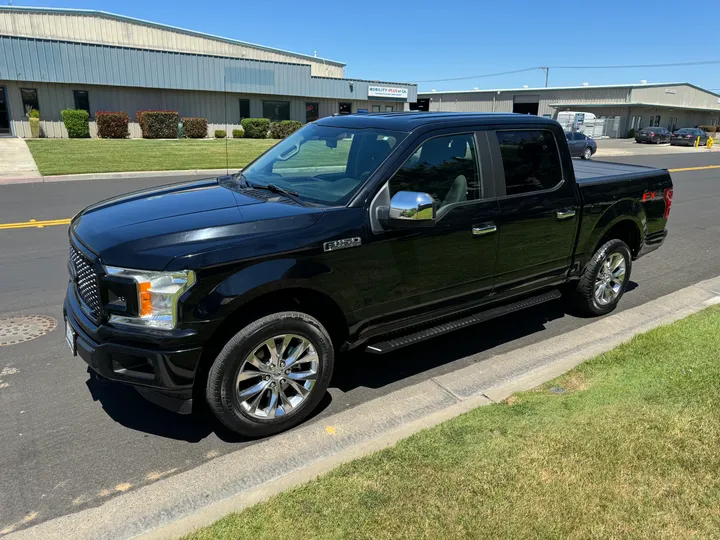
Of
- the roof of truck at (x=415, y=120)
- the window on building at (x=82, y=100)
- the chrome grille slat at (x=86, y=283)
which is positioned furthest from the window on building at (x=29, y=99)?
the chrome grille slat at (x=86, y=283)

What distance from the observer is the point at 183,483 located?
3.01m

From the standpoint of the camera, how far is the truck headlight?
2.99 m

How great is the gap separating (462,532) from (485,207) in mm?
2440

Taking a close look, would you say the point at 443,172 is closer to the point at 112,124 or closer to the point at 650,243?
the point at 650,243

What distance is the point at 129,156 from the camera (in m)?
21.1

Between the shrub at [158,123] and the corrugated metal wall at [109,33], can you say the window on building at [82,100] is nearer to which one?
the shrub at [158,123]

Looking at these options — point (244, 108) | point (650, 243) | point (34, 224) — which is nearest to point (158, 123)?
point (244, 108)

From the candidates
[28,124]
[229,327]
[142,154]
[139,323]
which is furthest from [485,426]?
[28,124]

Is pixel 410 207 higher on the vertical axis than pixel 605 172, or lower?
lower

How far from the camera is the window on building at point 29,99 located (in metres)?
29.6

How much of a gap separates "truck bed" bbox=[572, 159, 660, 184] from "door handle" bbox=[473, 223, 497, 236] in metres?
1.37

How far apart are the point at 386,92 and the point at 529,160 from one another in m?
41.8

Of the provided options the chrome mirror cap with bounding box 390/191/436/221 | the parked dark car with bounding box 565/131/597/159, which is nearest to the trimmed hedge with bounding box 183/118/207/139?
the parked dark car with bounding box 565/131/597/159

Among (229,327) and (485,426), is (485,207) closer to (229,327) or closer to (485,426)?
(485,426)
